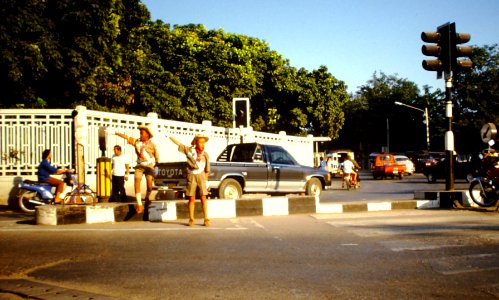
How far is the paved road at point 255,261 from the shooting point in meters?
4.62

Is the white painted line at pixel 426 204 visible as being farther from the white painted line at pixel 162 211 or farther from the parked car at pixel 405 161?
the parked car at pixel 405 161

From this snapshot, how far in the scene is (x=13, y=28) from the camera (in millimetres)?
17375

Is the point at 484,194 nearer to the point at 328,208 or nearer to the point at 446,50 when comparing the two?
the point at 446,50

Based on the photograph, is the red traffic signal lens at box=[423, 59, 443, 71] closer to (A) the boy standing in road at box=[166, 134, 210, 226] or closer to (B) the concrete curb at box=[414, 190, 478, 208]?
(B) the concrete curb at box=[414, 190, 478, 208]

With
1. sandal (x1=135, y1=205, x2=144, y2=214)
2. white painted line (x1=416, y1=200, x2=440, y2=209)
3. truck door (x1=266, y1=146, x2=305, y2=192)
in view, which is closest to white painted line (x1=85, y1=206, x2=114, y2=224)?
sandal (x1=135, y1=205, x2=144, y2=214)

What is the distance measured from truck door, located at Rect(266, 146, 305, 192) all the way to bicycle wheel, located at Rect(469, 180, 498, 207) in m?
5.45

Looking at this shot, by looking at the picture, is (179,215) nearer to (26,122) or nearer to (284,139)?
(26,122)

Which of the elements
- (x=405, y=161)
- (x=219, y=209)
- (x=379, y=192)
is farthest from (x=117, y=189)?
(x=405, y=161)

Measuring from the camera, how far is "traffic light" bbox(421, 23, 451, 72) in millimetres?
11828

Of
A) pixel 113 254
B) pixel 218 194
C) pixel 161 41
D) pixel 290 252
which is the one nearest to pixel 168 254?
pixel 113 254

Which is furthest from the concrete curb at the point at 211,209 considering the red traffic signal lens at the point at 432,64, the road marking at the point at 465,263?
the road marking at the point at 465,263

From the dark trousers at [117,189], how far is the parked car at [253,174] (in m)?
1.26

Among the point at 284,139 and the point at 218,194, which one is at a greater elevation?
the point at 284,139

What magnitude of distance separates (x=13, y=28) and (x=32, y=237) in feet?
39.0
